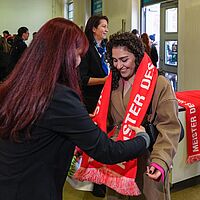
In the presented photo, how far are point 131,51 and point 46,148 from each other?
2.31 ft

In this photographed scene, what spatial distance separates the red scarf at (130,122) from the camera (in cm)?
158

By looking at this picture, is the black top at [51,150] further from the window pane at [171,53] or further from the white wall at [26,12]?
the white wall at [26,12]

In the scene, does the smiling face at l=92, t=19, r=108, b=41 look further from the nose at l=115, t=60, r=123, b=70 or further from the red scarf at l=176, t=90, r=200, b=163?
the nose at l=115, t=60, r=123, b=70

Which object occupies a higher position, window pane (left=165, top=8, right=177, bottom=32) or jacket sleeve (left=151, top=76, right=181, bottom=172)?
window pane (left=165, top=8, right=177, bottom=32)

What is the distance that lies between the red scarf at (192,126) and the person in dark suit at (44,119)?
69.6 inches

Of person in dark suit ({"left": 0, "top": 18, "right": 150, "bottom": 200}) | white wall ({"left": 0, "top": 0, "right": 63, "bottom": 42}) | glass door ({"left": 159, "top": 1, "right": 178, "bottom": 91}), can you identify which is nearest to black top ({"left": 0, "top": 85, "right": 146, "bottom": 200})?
person in dark suit ({"left": 0, "top": 18, "right": 150, "bottom": 200})

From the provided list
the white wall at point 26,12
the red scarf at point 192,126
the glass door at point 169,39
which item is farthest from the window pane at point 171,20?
the white wall at point 26,12

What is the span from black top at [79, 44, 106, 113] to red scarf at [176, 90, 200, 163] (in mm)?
711

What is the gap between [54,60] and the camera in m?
1.12

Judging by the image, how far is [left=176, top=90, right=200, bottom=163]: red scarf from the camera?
2836 mm

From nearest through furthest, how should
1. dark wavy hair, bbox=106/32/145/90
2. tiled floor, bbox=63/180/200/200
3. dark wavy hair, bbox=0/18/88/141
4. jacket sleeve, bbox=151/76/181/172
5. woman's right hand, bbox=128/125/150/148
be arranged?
dark wavy hair, bbox=0/18/88/141 → woman's right hand, bbox=128/125/150/148 → jacket sleeve, bbox=151/76/181/172 → dark wavy hair, bbox=106/32/145/90 → tiled floor, bbox=63/180/200/200

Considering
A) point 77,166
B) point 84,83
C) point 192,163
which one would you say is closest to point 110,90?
point 77,166

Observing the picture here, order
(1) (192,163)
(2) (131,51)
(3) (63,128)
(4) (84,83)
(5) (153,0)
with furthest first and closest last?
(5) (153,0) → (1) (192,163) → (4) (84,83) → (2) (131,51) → (3) (63,128)

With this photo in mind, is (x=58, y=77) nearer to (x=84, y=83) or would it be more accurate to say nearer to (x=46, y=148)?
(x=46, y=148)
